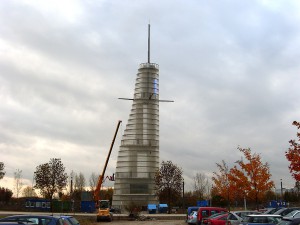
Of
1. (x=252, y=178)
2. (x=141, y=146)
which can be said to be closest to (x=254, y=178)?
(x=252, y=178)

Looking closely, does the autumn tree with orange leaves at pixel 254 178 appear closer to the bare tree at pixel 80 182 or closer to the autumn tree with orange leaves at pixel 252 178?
the autumn tree with orange leaves at pixel 252 178

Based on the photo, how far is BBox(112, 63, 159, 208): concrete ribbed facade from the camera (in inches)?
4427

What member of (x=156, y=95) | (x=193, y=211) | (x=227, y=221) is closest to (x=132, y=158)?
(x=156, y=95)

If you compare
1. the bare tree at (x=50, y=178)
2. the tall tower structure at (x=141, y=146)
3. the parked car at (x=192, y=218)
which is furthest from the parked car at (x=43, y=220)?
the tall tower structure at (x=141, y=146)

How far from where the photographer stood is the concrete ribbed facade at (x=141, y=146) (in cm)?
11244

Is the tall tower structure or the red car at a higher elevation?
the tall tower structure

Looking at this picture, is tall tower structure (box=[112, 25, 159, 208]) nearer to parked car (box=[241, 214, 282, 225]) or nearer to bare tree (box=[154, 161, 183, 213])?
bare tree (box=[154, 161, 183, 213])

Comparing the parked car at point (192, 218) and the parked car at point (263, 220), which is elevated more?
the parked car at point (263, 220)

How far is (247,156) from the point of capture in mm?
49188

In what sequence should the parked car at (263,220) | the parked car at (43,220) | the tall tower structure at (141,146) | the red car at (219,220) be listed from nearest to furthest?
the parked car at (43,220), the parked car at (263,220), the red car at (219,220), the tall tower structure at (141,146)

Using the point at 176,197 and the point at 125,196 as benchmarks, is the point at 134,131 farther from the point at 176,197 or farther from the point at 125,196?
the point at 176,197

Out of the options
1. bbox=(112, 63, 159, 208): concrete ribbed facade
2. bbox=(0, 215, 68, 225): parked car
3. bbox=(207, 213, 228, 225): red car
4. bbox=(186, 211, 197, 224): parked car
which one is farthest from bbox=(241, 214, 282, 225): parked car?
bbox=(112, 63, 159, 208): concrete ribbed facade

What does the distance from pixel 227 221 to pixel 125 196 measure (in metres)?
87.2

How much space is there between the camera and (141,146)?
11731 centimetres
